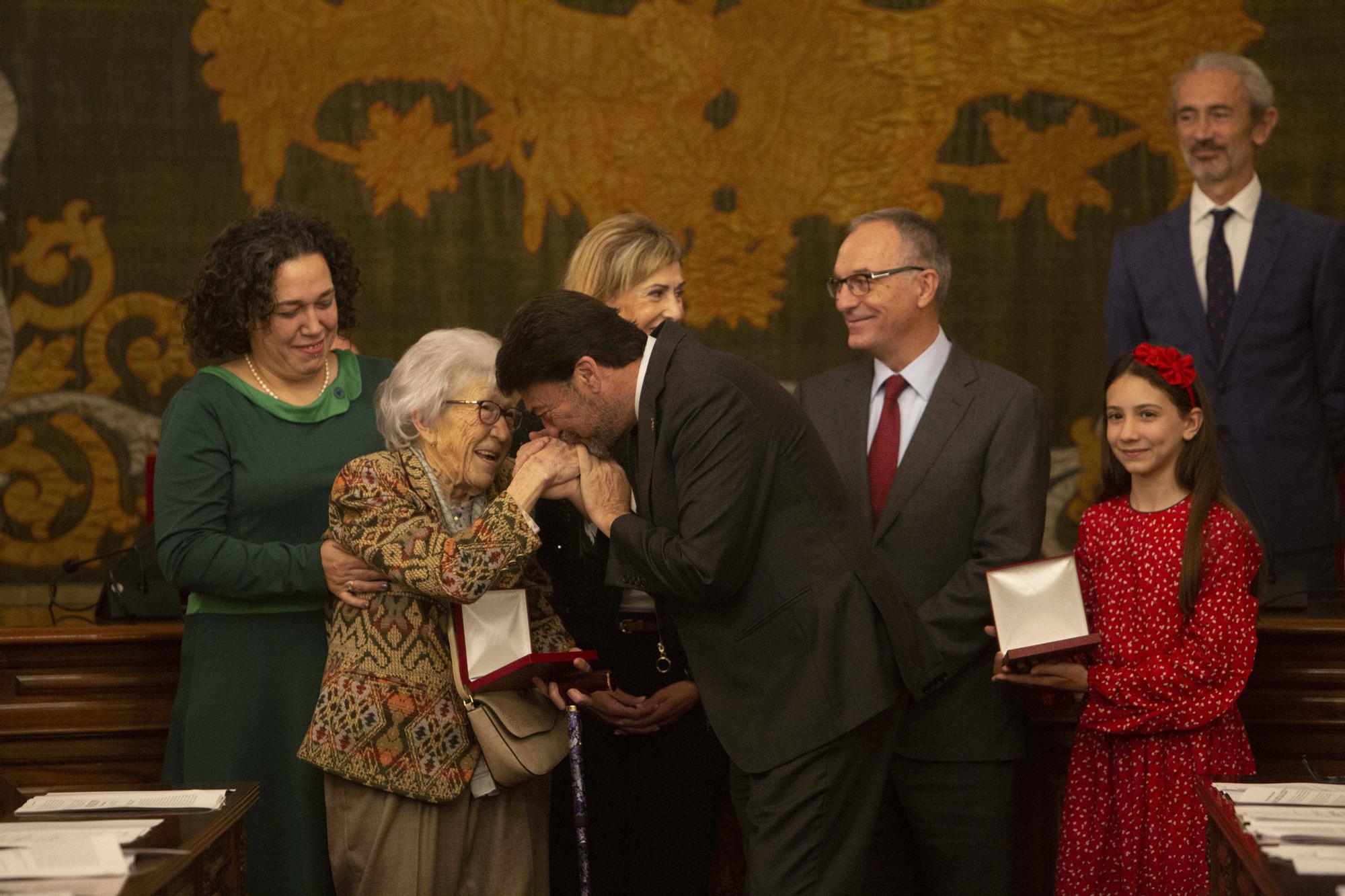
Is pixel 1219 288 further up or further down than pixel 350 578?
further up

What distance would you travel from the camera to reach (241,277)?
318 centimetres

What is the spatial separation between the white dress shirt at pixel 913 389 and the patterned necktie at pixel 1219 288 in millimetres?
1839

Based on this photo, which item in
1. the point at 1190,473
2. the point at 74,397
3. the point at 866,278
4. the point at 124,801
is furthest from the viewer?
the point at 74,397

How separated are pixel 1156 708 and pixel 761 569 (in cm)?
110

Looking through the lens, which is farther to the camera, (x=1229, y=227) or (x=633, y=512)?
(x=1229, y=227)

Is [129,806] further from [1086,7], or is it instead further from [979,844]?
[1086,7]

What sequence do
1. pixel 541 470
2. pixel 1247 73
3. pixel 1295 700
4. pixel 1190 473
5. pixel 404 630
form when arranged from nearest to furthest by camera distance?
pixel 541 470 < pixel 404 630 < pixel 1190 473 < pixel 1295 700 < pixel 1247 73

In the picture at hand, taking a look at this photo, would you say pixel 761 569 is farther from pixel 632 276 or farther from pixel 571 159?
pixel 571 159

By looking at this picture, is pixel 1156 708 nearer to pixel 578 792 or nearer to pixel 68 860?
pixel 578 792

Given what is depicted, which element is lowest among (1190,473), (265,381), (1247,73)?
(1190,473)

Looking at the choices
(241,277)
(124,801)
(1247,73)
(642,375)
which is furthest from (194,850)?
(1247,73)

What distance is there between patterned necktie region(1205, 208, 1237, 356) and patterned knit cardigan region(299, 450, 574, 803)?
306cm

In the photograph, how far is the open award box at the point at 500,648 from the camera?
275 centimetres

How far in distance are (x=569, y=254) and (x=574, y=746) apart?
2.83 meters
